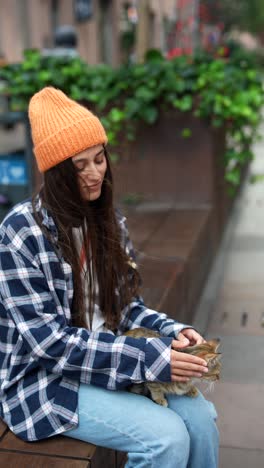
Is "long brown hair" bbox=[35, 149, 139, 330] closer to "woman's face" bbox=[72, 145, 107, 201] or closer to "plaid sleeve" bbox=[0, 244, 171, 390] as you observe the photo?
"woman's face" bbox=[72, 145, 107, 201]

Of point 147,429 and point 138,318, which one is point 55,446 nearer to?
point 147,429

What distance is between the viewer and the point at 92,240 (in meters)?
2.46

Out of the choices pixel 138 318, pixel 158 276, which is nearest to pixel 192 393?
pixel 138 318

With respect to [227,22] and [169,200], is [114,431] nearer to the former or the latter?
[169,200]

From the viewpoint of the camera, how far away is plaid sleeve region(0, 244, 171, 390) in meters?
2.16

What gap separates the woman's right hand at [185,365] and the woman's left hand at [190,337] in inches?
9.0

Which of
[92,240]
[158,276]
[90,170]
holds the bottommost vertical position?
[158,276]

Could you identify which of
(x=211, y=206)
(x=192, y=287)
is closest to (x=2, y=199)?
(x=211, y=206)

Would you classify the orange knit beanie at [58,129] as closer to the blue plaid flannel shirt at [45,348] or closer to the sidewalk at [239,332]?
the blue plaid flannel shirt at [45,348]

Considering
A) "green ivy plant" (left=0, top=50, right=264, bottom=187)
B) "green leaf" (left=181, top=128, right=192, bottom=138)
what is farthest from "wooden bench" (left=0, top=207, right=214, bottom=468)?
"green ivy plant" (left=0, top=50, right=264, bottom=187)

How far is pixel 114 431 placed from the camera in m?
2.19

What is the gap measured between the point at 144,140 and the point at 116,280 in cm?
395

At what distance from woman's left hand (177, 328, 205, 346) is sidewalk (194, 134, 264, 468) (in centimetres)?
91

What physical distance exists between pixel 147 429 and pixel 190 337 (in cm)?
44
